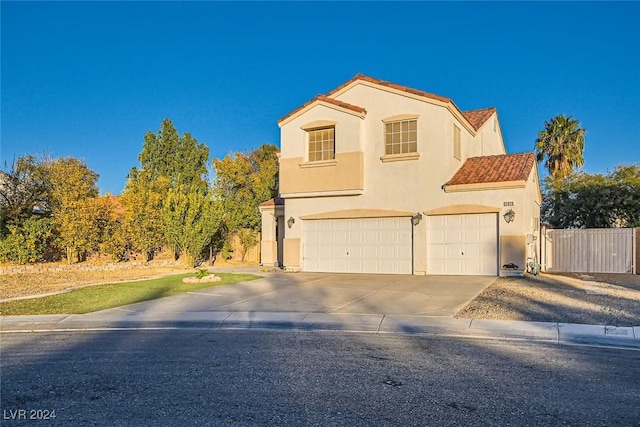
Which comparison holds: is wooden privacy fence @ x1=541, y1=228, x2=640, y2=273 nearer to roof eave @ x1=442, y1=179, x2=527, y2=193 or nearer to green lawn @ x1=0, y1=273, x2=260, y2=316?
roof eave @ x1=442, y1=179, x2=527, y2=193

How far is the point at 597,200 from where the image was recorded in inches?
1107

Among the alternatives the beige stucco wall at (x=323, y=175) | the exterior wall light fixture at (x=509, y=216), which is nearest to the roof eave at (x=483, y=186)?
the exterior wall light fixture at (x=509, y=216)

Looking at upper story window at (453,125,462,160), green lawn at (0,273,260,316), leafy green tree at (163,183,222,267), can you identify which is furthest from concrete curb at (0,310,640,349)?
leafy green tree at (163,183,222,267)

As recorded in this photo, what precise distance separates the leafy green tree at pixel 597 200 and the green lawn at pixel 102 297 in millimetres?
20172

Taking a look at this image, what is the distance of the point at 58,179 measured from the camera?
78.4 feet

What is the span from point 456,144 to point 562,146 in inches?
735

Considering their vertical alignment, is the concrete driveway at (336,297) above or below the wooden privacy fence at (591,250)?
below

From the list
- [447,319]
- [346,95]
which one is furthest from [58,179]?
[447,319]

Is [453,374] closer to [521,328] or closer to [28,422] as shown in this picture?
[521,328]

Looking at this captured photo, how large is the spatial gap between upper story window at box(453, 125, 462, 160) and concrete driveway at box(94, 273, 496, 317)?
16.0ft

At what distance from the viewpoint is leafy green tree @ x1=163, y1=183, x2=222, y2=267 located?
2312 cm

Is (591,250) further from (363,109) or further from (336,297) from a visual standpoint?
(336,297)

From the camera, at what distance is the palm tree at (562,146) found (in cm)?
3478

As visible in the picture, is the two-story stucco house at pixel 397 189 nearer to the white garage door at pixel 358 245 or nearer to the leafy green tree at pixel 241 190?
the white garage door at pixel 358 245
